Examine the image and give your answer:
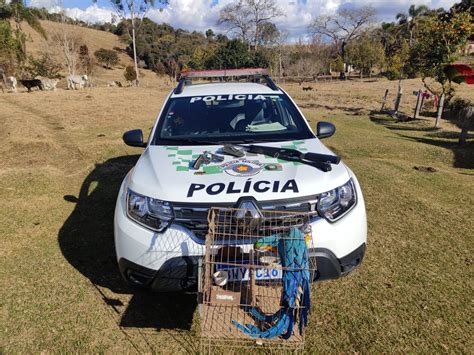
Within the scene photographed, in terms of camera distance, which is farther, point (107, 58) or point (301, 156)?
point (107, 58)

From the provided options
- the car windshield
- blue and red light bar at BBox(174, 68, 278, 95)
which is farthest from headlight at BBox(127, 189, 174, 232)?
blue and red light bar at BBox(174, 68, 278, 95)

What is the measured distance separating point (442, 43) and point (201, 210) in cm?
1374

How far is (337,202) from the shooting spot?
2639 mm

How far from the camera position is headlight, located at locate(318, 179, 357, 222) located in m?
2.56

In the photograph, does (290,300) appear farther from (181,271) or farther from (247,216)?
(181,271)

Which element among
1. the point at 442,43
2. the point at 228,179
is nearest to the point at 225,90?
the point at 228,179

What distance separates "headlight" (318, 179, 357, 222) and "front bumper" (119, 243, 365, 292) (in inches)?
9.9

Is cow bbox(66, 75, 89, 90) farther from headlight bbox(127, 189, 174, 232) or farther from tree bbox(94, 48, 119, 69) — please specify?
headlight bbox(127, 189, 174, 232)

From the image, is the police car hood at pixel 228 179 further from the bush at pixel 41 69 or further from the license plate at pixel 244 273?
the bush at pixel 41 69

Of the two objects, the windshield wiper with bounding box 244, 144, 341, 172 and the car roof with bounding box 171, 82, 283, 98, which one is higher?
the car roof with bounding box 171, 82, 283, 98

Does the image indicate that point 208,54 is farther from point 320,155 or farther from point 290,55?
point 320,155

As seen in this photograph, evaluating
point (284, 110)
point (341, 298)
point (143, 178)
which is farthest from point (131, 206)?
point (284, 110)

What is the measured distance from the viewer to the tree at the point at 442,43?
12.7 metres

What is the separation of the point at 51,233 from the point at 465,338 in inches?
155
